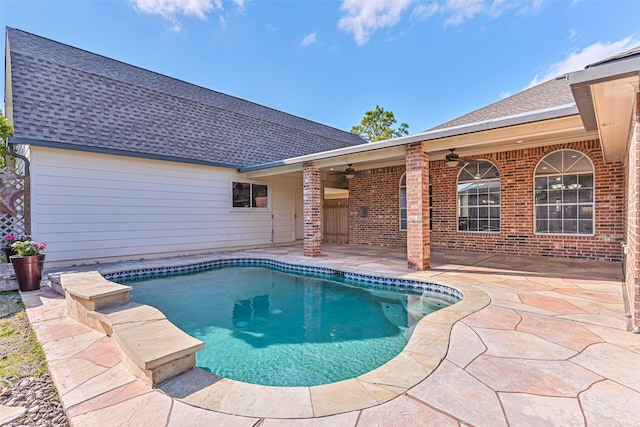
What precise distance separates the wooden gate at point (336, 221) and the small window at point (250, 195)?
2.90m

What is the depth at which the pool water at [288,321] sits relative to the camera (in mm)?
2881

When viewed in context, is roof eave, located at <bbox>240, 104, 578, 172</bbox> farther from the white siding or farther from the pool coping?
the white siding

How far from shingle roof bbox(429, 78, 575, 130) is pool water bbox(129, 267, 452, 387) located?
16.5ft

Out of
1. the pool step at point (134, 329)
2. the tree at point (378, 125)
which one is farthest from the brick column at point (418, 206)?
the tree at point (378, 125)

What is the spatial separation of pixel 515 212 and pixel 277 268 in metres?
6.46

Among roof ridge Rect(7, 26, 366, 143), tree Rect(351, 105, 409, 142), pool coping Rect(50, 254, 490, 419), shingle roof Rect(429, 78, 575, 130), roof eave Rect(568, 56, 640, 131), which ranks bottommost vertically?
pool coping Rect(50, 254, 490, 419)

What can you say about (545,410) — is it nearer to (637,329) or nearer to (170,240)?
(637,329)

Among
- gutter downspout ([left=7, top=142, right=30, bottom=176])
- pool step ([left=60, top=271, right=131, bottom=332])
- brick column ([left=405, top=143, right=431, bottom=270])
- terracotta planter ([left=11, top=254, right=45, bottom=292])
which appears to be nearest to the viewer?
pool step ([left=60, top=271, right=131, bottom=332])

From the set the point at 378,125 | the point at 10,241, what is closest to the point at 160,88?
the point at 10,241

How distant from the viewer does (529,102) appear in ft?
23.9

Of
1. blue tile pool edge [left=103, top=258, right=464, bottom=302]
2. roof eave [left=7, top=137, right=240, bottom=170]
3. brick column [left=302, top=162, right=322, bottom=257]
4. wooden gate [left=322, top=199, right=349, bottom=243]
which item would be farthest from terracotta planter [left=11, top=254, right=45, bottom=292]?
wooden gate [left=322, top=199, right=349, bottom=243]

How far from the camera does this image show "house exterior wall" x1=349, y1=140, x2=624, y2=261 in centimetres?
671

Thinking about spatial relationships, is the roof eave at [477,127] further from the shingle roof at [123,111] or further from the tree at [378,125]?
the tree at [378,125]

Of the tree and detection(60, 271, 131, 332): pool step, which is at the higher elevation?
the tree
